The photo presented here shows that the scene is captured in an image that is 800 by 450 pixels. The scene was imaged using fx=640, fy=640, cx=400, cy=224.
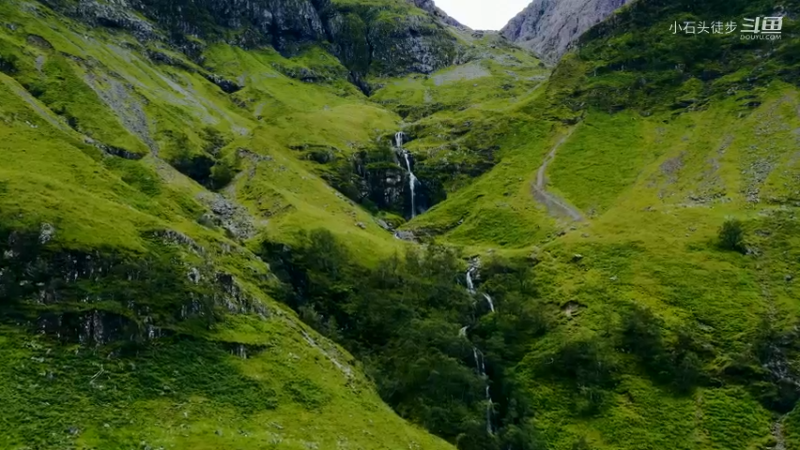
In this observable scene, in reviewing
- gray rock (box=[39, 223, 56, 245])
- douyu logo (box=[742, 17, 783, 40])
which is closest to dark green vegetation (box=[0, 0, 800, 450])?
gray rock (box=[39, 223, 56, 245])

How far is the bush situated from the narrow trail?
3178 centimetres

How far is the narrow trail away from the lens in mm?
147000

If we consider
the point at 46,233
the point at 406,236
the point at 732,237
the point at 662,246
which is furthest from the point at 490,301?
the point at 46,233

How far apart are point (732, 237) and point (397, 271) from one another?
61471 millimetres

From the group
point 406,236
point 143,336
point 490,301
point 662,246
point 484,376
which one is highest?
point 662,246

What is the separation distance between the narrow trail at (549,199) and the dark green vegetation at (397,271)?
2.90 ft

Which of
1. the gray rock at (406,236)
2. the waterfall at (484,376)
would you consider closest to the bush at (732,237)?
the waterfall at (484,376)

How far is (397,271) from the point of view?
111 m

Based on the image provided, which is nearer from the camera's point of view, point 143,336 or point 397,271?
point 143,336

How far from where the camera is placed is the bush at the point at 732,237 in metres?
116

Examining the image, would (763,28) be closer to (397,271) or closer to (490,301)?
(490,301)

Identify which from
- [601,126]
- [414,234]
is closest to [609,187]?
[601,126]

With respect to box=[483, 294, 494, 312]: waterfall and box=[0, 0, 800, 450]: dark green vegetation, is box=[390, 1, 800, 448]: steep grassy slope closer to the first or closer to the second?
box=[0, 0, 800, 450]: dark green vegetation

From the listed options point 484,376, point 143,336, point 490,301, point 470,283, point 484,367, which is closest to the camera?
point 143,336
